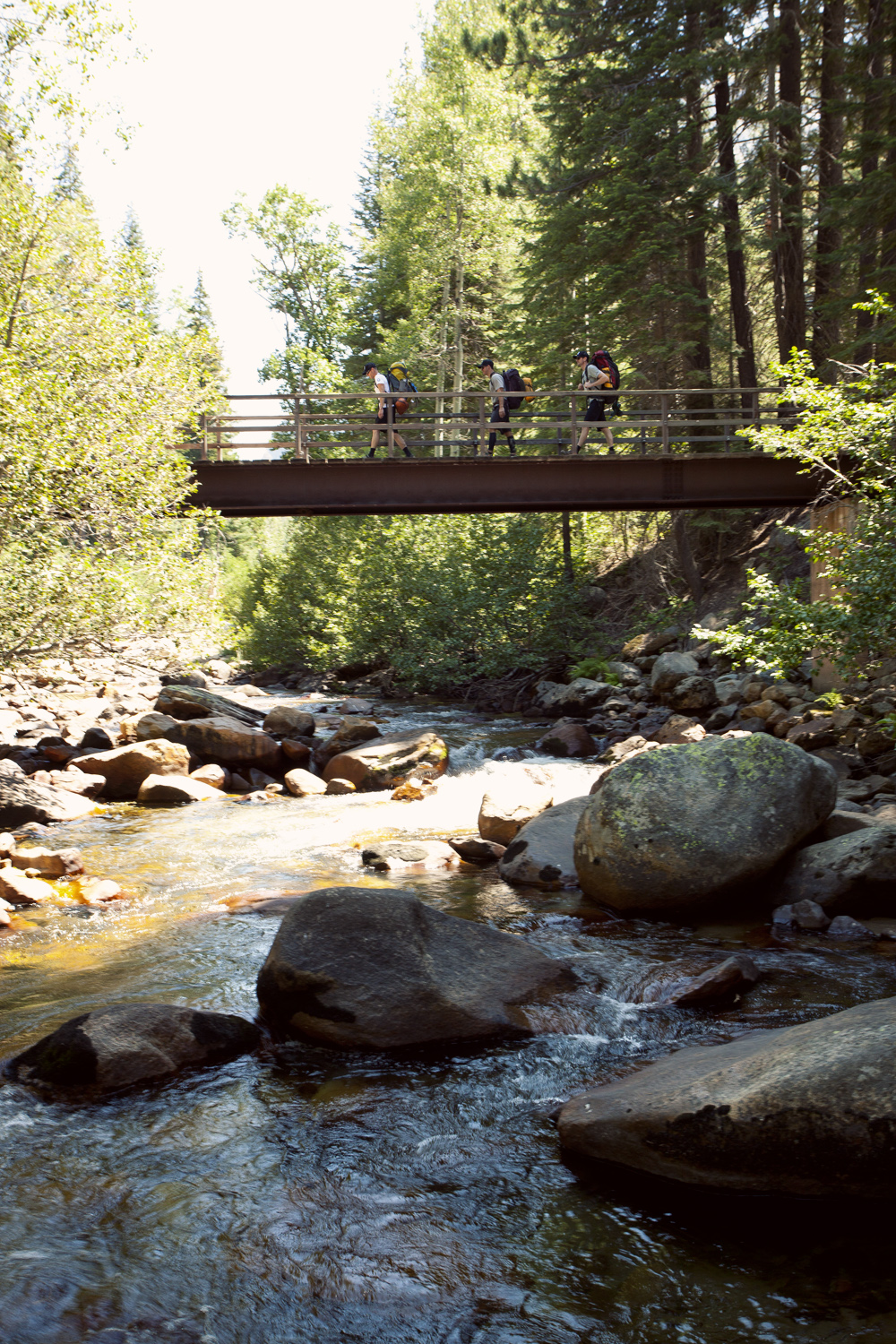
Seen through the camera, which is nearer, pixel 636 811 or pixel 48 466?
pixel 636 811

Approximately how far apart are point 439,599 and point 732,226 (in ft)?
35.3

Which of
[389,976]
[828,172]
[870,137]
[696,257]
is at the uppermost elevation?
[828,172]

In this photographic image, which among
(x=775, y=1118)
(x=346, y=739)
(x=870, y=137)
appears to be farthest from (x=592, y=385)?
(x=775, y=1118)

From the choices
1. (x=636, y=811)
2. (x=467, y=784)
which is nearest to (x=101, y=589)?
(x=467, y=784)

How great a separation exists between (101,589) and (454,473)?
7229 millimetres

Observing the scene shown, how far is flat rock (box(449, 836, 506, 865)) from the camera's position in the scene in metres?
9.73

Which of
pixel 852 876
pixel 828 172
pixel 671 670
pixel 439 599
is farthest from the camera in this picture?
pixel 439 599

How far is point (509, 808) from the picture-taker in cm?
1043

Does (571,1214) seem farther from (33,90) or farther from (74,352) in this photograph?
(33,90)

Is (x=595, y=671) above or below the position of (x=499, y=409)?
below

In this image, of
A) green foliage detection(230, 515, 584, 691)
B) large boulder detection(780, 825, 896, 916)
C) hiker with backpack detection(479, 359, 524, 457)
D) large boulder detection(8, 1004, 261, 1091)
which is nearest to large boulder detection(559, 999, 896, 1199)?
large boulder detection(8, 1004, 261, 1091)

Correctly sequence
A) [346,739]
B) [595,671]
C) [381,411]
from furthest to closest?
[595,671] < [381,411] < [346,739]

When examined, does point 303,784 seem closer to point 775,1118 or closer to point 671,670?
point 671,670

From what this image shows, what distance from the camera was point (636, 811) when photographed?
795 centimetres
